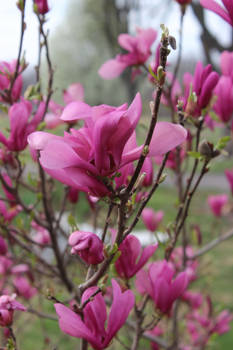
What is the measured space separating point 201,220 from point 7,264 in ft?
15.2

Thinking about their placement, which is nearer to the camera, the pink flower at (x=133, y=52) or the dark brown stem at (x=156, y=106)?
the dark brown stem at (x=156, y=106)

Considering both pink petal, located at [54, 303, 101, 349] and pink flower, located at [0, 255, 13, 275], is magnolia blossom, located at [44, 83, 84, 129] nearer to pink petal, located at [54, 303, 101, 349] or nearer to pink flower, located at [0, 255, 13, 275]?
pink flower, located at [0, 255, 13, 275]

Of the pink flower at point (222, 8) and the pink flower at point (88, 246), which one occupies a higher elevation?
the pink flower at point (222, 8)

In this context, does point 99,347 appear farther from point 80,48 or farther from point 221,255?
point 80,48

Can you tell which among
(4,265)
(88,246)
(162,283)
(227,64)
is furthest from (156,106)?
(4,265)

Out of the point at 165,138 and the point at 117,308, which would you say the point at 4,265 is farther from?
the point at 165,138

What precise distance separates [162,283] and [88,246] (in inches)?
8.8

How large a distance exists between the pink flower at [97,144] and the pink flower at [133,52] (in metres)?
0.58

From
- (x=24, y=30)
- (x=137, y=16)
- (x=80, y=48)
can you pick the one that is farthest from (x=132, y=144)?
(x=80, y=48)

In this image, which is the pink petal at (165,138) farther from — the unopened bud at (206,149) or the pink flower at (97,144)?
the unopened bud at (206,149)

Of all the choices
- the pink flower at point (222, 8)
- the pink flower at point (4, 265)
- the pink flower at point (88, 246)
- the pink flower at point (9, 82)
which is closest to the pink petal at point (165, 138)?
the pink flower at point (88, 246)

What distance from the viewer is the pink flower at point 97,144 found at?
43 cm

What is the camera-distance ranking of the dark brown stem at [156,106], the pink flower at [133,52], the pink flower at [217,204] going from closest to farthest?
the dark brown stem at [156,106], the pink flower at [133,52], the pink flower at [217,204]

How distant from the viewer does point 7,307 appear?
556mm
